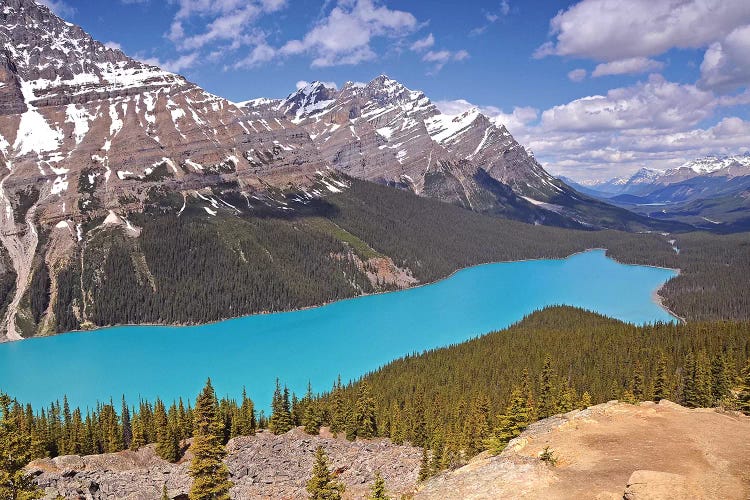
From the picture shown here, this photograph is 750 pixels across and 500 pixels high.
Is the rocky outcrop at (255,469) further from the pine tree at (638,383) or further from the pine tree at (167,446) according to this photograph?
the pine tree at (638,383)

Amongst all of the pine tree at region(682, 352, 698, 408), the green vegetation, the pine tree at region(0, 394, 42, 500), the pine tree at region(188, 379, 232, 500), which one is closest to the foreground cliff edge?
the green vegetation

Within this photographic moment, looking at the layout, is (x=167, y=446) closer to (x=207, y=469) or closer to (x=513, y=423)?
(x=207, y=469)

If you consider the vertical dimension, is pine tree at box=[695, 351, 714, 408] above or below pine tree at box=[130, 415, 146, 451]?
below

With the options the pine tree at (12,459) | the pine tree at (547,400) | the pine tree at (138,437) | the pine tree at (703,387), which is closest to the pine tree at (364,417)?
the pine tree at (547,400)

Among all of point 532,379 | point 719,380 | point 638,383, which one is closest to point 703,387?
point 719,380

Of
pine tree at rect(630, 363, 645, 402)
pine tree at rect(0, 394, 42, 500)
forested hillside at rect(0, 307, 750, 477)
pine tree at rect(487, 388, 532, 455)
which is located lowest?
pine tree at rect(630, 363, 645, 402)

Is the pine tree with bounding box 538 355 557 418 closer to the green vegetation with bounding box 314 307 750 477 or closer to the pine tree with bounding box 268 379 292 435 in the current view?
the green vegetation with bounding box 314 307 750 477
